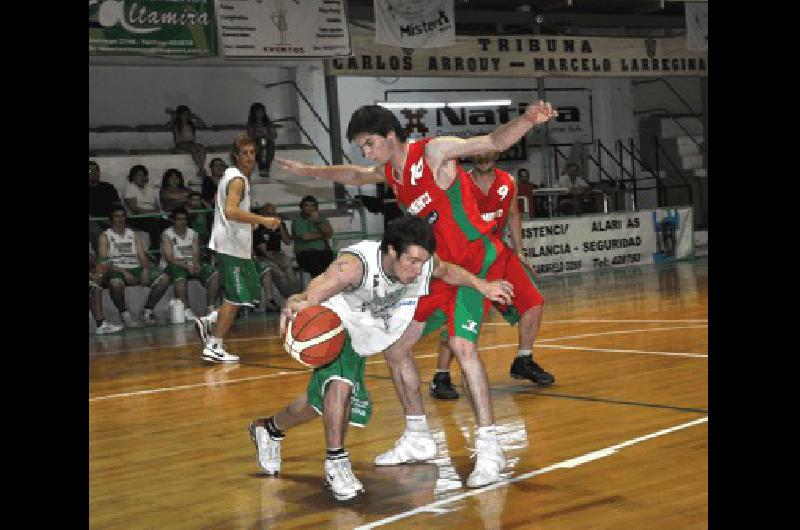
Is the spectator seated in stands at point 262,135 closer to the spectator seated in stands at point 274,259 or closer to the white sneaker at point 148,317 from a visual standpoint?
the spectator seated in stands at point 274,259

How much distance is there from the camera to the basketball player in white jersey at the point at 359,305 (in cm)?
452

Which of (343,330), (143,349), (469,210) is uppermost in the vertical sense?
(469,210)

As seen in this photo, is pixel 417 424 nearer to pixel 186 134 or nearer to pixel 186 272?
pixel 186 272

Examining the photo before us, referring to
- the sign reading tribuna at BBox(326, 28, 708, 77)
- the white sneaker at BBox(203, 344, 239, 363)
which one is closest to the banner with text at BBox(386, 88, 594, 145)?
the sign reading tribuna at BBox(326, 28, 708, 77)

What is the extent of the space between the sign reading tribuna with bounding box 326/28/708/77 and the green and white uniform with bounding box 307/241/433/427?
12.9 m

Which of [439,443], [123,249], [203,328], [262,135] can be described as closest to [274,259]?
[123,249]

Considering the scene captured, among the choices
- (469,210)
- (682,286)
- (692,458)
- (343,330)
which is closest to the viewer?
(343,330)

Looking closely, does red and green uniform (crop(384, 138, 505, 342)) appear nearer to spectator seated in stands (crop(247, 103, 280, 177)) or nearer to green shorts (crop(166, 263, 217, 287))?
green shorts (crop(166, 263, 217, 287))
